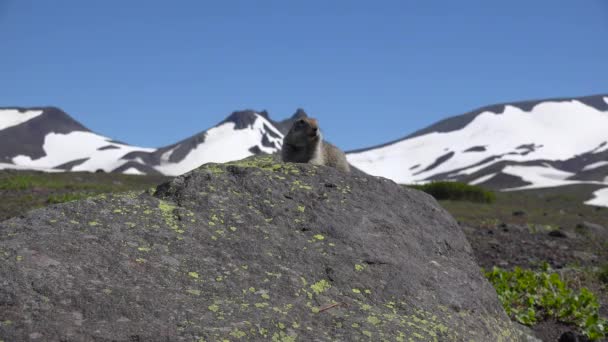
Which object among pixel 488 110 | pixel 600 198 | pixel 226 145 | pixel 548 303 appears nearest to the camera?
pixel 548 303

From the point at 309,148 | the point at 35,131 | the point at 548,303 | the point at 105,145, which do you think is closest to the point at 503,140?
the point at 105,145

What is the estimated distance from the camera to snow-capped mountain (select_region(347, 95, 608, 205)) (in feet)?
314

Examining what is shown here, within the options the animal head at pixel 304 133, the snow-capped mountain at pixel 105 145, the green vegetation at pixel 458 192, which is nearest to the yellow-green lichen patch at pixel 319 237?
the animal head at pixel 304 133

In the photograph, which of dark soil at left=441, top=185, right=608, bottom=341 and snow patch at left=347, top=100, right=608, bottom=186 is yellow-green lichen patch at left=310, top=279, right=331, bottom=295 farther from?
snow patch at left=347, top=100, right=608, bottom=186

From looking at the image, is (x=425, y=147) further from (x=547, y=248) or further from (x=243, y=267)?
(x=243, y=267)

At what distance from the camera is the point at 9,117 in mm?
120125

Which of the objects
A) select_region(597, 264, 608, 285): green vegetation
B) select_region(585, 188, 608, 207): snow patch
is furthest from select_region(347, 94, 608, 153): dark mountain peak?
select_region(597, 264, 608, 285): green vegetation

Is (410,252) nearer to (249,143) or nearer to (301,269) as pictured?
(301,269)

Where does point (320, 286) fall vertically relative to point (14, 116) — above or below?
below

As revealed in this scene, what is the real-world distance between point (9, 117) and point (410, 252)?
129542mm

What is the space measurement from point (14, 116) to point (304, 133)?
12542cm

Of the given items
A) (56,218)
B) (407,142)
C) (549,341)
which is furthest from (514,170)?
(56,218)

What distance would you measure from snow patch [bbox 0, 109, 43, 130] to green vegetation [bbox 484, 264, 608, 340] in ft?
392

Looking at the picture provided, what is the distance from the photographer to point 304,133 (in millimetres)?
9609
